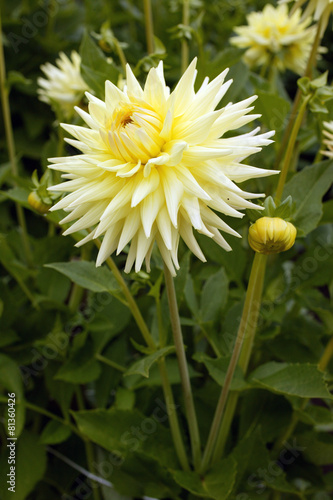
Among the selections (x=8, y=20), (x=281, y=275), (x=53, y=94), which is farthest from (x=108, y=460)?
(x=8, y=20)

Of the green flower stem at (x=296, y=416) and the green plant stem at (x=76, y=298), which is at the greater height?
the green plant stem at (x=76, y=298)

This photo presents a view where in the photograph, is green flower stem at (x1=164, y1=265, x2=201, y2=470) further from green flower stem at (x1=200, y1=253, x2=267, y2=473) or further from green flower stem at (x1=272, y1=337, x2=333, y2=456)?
green flower stem at (x1=272, y1=337, x2=333, y2=456)

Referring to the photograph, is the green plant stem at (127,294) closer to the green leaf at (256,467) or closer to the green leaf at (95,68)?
the green leaf at (256,467)

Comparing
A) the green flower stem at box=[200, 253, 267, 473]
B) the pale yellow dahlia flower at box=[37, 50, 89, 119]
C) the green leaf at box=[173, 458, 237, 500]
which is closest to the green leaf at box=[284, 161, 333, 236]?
the green flower stem at box=[200, 253, 267, 473]

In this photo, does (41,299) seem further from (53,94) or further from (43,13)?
(43,13)

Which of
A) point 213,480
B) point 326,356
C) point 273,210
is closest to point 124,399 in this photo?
point 213,480

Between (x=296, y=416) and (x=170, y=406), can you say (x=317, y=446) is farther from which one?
(x=170, y=406)

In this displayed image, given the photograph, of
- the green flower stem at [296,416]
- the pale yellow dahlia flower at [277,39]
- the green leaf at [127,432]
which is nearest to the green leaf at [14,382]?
the green leaf at [127,432]
